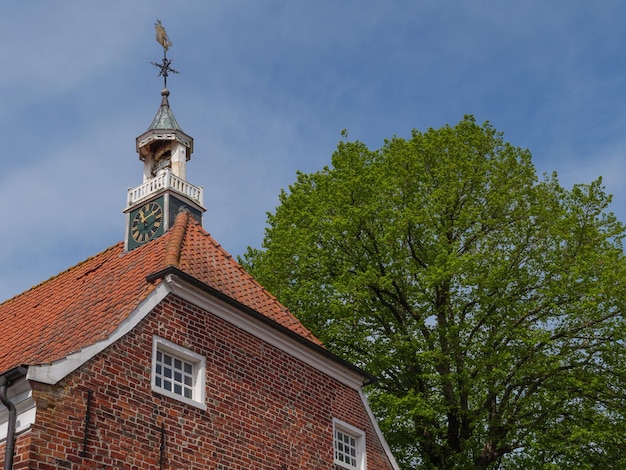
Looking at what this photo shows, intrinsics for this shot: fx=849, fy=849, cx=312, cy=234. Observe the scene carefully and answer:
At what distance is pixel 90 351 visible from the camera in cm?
1123

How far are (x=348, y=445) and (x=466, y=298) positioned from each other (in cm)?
673

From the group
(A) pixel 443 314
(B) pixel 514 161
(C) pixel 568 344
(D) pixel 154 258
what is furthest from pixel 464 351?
(D) pixel 154 258

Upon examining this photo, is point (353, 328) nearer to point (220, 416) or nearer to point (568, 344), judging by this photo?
point (568, 344)

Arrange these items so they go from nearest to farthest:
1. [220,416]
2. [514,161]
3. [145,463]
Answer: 1. [145,463]
2. [220,416]
3. [514,161]

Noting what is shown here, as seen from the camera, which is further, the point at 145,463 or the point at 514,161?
the point at 514,161

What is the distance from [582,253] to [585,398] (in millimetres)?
→ 3483

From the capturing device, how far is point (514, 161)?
22.6 metres

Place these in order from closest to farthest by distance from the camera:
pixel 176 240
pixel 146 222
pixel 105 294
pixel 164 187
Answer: pixel 105 294, pixel 176 240, pixel 146 222, pixel 164 187

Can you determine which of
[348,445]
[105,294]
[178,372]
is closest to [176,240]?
[105,294]

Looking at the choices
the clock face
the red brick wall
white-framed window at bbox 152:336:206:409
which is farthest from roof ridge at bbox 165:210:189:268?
Answer: white-framed window at bbox 152:336:206:409

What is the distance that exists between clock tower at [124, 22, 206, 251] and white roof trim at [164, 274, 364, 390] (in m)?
2.97

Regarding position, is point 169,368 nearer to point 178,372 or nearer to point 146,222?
point 178,372

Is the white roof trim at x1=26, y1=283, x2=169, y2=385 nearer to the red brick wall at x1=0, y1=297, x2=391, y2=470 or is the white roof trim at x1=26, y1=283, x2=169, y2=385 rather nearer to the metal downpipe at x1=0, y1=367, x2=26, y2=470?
the red brick wall at x1=0, y1=297, x2=391, y2=470

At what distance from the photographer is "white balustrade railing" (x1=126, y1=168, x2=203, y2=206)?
16.8 metres
